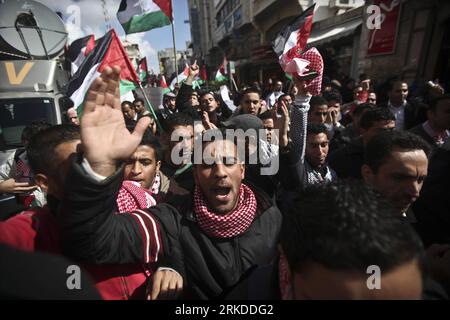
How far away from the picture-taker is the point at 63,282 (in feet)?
1.78

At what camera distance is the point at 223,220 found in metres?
1.29

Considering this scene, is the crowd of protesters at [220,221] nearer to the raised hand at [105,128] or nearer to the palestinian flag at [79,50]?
the raised hand at [105,128]

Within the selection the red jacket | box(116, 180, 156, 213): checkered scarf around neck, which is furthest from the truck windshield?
the red jacket

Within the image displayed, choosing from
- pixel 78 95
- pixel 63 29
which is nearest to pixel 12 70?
pixel 63 29

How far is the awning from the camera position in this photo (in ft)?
33.3

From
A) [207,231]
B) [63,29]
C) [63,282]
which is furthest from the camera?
[63,29]

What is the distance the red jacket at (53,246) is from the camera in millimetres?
863

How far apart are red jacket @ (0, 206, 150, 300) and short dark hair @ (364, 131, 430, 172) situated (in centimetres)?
144

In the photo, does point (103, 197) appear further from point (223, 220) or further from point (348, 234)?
point (348, 234)

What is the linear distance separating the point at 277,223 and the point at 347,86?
774cm

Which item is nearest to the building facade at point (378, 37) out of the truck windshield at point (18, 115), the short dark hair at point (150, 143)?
the short dark hair at point (150, 143)

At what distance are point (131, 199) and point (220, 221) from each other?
0.50 m
